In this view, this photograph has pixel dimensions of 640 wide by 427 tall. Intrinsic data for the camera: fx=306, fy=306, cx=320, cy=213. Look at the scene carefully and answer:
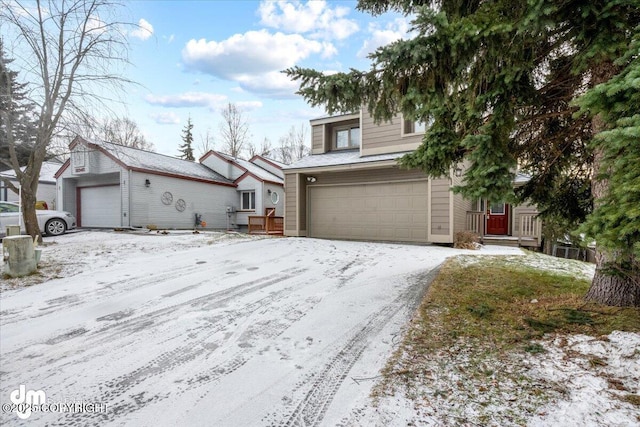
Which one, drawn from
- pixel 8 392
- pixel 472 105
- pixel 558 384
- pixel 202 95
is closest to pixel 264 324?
pixel 8 392

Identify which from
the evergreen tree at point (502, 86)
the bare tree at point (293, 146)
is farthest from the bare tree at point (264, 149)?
the evergreen tree at point (502, 86)

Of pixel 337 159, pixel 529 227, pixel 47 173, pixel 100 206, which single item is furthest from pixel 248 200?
pixel 529 227

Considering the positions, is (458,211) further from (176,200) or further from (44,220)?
(44,220)

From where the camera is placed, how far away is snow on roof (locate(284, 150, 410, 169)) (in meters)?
10.1

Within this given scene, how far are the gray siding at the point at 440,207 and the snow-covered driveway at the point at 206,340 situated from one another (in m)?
3.46

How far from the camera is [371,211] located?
10664 millimetres

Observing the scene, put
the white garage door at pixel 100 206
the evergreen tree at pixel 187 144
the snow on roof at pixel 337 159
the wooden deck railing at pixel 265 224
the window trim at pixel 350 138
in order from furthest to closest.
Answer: the evergreen tree at pixel 187 144 → the white garage door at pixel 100 206 → the wooden deck railing at pixel 265 224 → the window trim at pixel 350 138 → the snow on roof at pixel 337 159

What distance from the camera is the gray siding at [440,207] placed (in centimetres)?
912

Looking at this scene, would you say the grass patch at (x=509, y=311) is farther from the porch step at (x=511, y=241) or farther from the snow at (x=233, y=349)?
the porch step at (x=511, y=241)

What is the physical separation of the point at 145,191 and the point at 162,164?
2.58 metres

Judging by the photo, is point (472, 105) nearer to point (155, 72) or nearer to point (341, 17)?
point (341, 17)

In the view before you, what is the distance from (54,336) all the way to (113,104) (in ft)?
24.9

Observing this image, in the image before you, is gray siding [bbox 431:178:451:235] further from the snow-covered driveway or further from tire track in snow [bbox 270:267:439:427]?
tire track in snow [bbox 270:267:439:427]

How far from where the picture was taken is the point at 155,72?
8.94 m
